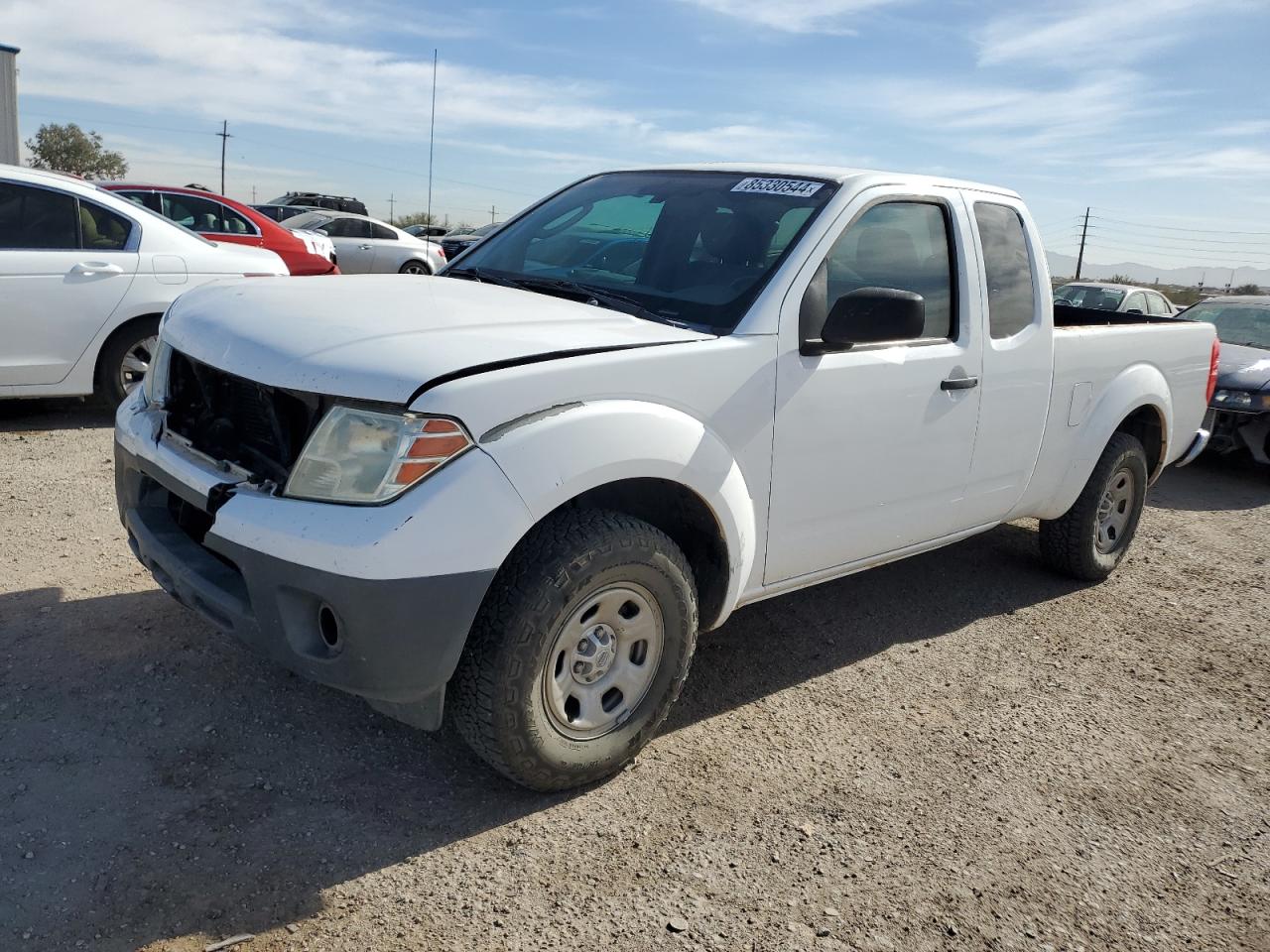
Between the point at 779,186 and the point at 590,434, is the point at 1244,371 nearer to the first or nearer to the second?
the point at 779,186

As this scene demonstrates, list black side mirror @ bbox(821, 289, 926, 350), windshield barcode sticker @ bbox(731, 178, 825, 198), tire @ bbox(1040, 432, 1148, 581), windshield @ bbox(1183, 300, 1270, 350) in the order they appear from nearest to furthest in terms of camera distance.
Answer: black side mirror @ bbox(821, 289, 926, 350)
windshield barcode sticker @ bbox(731, 178, 825, 198)
tire @ bbox(1040, 432, 1148, 581)
windshield @ bbox(1183, 300, 1270, 350)

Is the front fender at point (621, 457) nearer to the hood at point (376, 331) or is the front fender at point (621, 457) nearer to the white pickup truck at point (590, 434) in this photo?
the white pickup truck at point (590, 434)

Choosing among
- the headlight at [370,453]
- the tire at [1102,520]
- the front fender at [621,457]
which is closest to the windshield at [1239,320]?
the tire at [1102,520]

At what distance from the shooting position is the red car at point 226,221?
11297mm

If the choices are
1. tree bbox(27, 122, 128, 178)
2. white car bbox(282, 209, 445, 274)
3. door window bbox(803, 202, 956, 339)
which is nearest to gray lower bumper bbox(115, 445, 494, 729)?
door window bbox(803, 202, 956, 339)

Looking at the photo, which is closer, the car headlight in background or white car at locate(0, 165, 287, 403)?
white car at locate(0, 165, 287, 403)

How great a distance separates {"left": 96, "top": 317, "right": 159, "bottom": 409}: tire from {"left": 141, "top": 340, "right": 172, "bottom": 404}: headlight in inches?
144

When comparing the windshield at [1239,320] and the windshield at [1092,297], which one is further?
the windshield at [1092,297]

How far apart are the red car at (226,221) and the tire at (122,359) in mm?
4414

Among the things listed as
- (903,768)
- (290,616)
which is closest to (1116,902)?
(903,768)

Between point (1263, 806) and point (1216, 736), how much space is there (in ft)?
1.59

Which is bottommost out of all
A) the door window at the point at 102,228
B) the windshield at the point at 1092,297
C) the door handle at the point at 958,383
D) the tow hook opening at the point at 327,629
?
the tow hook opening at the point at 327,629

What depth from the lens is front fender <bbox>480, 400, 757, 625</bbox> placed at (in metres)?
2.68

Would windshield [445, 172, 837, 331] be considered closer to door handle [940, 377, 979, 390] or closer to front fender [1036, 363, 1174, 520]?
door handle [940, 377, 979, 390]
